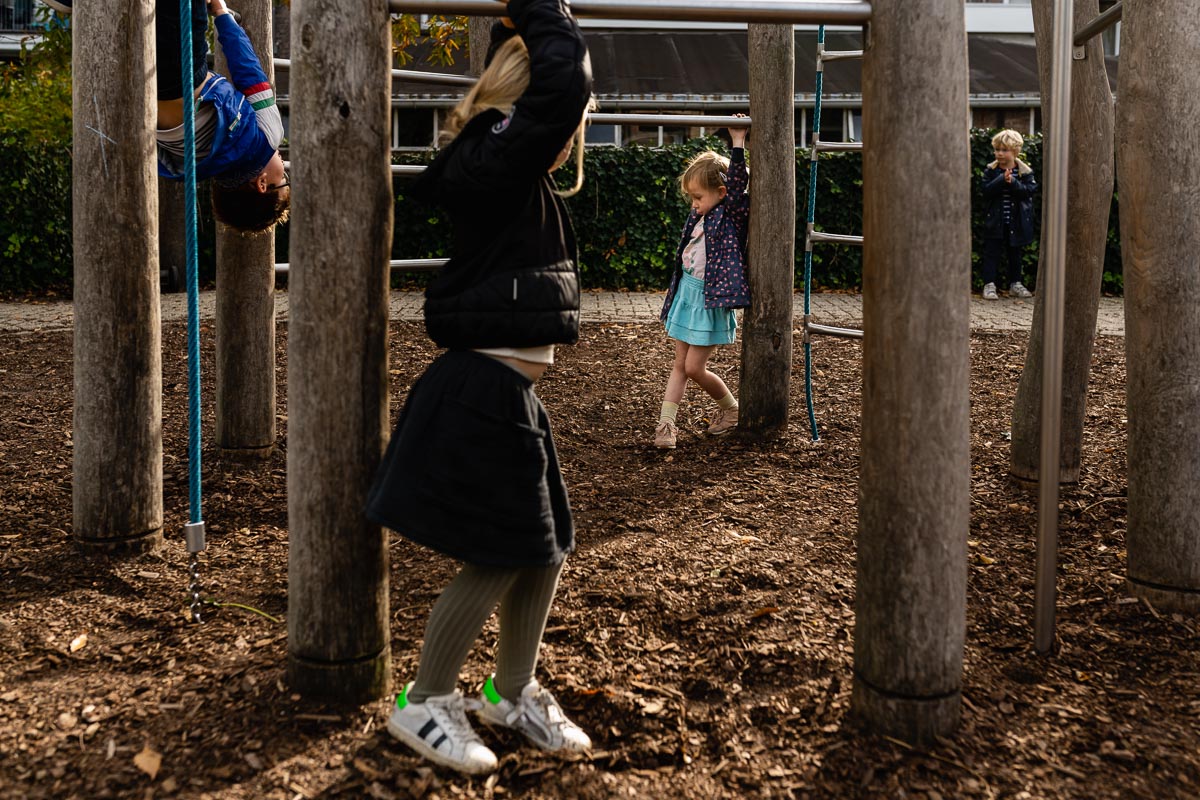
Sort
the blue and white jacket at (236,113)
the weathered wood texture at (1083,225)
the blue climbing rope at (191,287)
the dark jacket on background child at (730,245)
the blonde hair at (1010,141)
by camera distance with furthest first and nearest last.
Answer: the blonde hair at (1010,141) → the dark jacket on background child at (730,245) → the weathered wood texture at (1083,225) → the blue and white jacket at (236,113) → the blue climbing rope at (191,287)

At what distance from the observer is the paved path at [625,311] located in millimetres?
9555

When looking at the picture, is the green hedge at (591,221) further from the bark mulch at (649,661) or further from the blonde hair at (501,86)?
the blonde hair at (501,86)

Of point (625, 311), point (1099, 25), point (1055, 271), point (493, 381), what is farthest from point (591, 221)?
point (493, 381)

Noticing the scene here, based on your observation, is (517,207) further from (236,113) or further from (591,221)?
(591,221)

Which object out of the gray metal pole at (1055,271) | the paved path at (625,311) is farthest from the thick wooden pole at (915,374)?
the paved path at (625,311)

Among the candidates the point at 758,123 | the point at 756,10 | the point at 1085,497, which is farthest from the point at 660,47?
the point at 756,10

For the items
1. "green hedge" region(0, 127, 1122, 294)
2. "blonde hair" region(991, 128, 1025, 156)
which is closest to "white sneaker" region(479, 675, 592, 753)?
"green hedge" region(0, 127, 1122, 294)

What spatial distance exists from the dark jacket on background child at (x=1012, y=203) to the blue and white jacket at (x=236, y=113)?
920 centimetres

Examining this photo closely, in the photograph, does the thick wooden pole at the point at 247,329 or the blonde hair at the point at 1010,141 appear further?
the blonde hair at the point at 1010,141

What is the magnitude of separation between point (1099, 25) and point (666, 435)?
261cm

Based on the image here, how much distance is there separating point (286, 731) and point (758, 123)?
3.78 meters

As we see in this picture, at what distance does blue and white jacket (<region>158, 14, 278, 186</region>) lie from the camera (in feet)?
13.3

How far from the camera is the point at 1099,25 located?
381cm

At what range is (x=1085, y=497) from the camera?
174 inches
